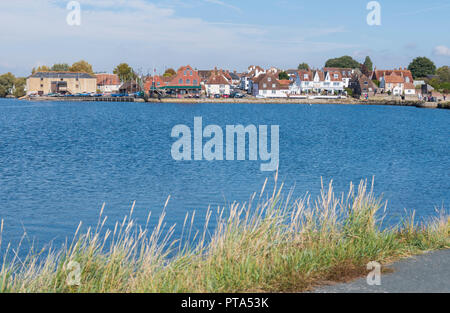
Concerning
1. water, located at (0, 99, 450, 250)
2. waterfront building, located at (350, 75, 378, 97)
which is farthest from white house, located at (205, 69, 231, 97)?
water, located at (0, 99, 450, 250)

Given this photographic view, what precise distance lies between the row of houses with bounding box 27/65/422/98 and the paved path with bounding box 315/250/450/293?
15333 cm

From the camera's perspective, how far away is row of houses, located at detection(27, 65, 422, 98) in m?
165

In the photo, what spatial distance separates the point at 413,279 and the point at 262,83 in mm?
160963

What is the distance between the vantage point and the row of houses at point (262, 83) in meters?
165

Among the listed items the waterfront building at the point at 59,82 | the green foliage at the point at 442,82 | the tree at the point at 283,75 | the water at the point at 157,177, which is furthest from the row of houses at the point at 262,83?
the water at the point at 157,177

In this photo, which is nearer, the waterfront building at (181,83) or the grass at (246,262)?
the grass at (246,262)

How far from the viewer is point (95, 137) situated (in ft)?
182

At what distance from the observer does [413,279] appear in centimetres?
847

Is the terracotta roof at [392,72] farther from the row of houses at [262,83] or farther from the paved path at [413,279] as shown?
the paved path at [413,279]

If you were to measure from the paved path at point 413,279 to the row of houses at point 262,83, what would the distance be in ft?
503

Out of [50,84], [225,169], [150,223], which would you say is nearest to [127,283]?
[150,223]

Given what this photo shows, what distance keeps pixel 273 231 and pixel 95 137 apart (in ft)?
158

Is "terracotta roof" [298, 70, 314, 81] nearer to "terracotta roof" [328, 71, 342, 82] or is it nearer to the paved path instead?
"terracotta roof" [328, 71, 342, 82]
